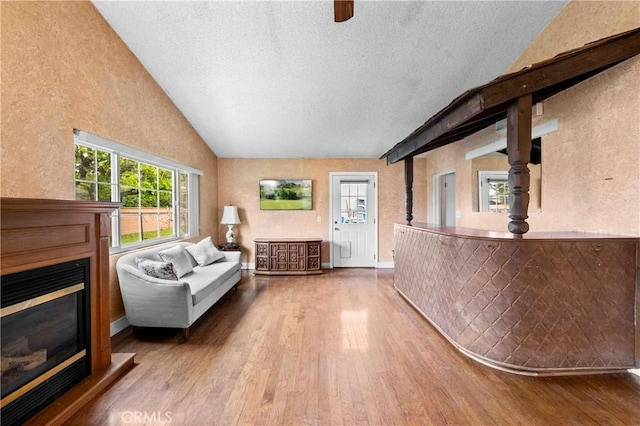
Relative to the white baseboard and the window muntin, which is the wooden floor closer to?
the white baseboard

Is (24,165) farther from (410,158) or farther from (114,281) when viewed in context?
(410,158)

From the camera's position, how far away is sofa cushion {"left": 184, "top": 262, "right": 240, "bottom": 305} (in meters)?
2.96

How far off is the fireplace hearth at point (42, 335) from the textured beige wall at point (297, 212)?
3777 millimetres

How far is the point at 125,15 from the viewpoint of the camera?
262 centimetres

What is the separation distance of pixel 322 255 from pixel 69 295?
14.1 feet

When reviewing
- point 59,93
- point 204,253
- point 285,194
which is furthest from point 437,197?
point 59,93

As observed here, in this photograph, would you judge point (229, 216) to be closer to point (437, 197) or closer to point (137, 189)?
point (137, 189)

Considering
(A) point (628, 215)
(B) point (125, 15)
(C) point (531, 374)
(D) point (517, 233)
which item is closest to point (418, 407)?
(C) point (531, 374)

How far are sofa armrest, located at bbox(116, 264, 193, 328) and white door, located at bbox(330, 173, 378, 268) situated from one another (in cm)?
356

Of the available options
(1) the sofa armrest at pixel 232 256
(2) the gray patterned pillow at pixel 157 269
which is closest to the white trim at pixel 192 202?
(1) the sofa armrest at pixel 232 256

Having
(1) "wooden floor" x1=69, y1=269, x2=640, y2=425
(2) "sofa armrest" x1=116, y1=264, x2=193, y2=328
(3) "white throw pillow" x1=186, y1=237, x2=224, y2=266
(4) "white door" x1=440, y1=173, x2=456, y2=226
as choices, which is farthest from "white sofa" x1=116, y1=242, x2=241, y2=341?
(4) "white door" x1=440, y1=173, x2=456, y2=226

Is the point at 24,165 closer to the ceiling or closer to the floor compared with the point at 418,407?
closer to the ceiling

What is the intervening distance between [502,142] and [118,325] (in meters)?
4.93

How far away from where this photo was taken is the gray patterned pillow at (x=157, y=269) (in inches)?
113
